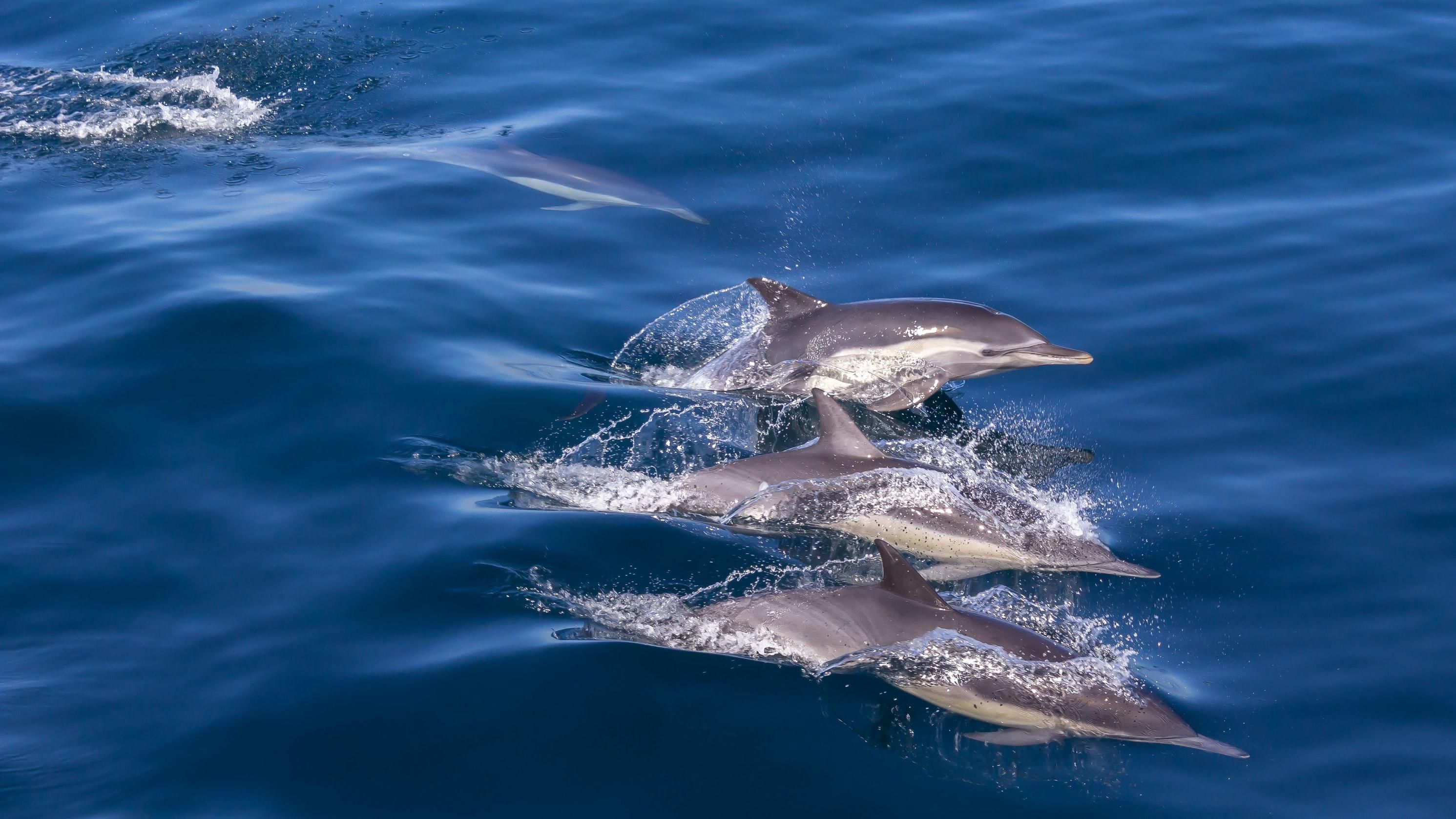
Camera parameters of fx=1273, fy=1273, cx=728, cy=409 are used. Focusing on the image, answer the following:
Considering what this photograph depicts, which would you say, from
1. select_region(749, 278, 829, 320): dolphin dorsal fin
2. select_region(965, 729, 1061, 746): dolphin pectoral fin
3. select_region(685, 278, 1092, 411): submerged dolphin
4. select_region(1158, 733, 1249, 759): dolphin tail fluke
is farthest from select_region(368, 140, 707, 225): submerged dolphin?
select_region(1158, 733, 1249, 759): dolphin tail fluke

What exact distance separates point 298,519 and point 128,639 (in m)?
1.25

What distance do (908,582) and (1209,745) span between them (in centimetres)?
153

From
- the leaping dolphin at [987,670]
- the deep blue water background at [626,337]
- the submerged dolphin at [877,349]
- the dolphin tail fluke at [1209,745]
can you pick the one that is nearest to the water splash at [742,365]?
the submerged dolphin at [877,349]

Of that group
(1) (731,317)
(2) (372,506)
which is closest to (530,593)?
Answer: (2) (372,506)

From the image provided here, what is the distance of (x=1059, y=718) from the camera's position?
19.5ft

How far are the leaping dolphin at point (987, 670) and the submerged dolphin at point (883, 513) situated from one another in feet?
3.54

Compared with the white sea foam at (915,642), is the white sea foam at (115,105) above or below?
above

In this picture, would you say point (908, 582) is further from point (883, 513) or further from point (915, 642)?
point (883, 513)

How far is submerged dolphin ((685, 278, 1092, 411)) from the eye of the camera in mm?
9219

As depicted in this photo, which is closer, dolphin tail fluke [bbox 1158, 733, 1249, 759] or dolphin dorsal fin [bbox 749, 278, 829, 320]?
dolphin tail fluke [bbox 1158, 733, 1249, 759]

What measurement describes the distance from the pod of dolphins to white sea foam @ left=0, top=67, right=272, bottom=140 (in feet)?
15.2

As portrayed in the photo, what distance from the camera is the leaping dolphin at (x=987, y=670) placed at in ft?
19.3

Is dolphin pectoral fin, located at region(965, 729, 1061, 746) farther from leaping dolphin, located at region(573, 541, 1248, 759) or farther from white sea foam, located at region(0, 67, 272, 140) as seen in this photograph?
white sea foam, located at region(0, 67, 272, 140)

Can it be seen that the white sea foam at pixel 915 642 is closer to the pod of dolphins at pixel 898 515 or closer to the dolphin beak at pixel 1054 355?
the pod of dolphins at pixel 898 515
